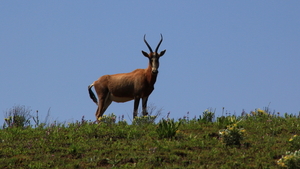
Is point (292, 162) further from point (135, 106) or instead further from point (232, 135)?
point (135, 106)

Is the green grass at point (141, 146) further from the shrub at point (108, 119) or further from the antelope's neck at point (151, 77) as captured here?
the antelope's neck at point (151, 77)

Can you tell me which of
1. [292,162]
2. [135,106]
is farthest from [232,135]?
[135,106]

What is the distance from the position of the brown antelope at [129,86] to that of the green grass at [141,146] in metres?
4.26

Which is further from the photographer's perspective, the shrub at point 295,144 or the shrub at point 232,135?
the shrub at point 232,135

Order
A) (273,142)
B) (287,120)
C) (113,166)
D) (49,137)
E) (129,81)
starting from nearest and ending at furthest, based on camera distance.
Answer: (113,166) < (273,142) < (49,137) < (287,120) < (129,81)

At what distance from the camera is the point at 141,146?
1077 cm

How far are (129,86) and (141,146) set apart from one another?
7743 millimetres

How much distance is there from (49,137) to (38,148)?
95 centimetres

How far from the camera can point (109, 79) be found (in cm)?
1930

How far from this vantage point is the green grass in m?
9.84

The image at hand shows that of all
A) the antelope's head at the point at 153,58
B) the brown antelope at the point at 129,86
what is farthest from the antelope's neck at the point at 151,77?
the antelope's head at the point at 153,58

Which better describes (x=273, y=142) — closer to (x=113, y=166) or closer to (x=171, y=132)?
(x=171, y=132)

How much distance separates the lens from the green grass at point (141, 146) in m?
9.84

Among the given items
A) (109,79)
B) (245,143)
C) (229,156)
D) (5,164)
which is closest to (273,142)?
(245,143)
